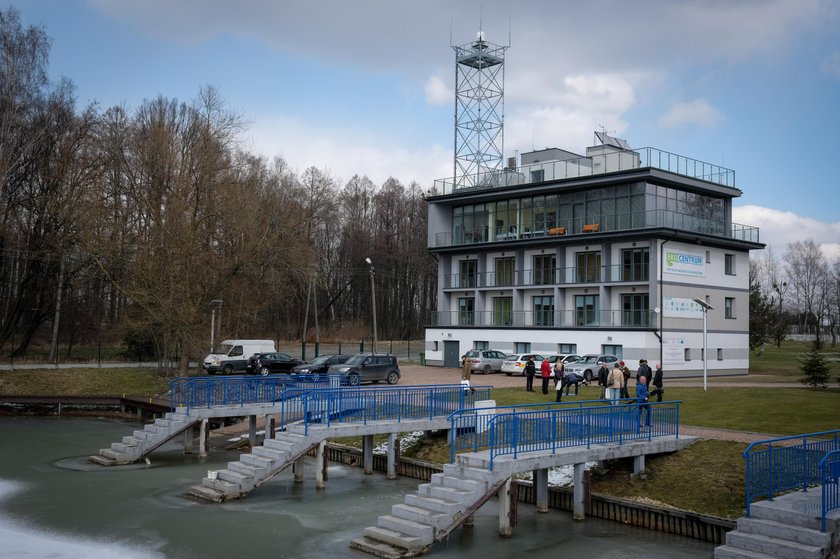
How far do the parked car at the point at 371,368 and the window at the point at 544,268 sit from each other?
44.4 ft

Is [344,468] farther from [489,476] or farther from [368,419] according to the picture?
[489,476]

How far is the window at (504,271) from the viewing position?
176 ft

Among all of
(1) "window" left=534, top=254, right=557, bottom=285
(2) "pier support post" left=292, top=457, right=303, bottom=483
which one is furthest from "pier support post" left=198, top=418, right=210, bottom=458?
(1) "window" left=534, top=254, right=557, bottom=285

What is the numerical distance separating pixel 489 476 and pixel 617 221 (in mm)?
33248

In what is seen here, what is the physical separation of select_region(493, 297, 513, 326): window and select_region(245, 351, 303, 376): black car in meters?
14.3

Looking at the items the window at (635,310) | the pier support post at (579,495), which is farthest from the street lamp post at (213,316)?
the pier support post at (579,495)

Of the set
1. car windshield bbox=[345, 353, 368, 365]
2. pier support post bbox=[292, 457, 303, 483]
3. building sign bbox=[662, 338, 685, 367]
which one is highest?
building sign bbox=[662, 338, 685, 367]

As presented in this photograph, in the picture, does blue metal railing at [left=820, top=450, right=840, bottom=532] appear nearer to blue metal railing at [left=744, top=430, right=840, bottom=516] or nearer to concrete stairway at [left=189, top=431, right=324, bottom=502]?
blue metal railing at [left=744, top=430, right=840, bottom=516]

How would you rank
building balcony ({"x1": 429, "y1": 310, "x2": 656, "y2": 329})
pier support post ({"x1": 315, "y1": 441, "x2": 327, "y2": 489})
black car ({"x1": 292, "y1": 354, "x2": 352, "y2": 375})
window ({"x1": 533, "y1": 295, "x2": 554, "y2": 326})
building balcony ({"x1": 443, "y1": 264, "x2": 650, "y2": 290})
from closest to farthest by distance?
A: pier support post ({"x1": 315, "y1": 441, "x2": 327, "y2": 489}), black car ({"x1": 292, "y1": 354, "x2": 352, "y2": 375}), building balcony ({"x1": 429, "y1": 310, "x2": 656, "y2": 329}), building balcony ({"x1": 443, "y1": 264, "x2": 650, "y2": 290}), window ({"x1": 533, "y1": 295, "x2": 554, "y2": 326})

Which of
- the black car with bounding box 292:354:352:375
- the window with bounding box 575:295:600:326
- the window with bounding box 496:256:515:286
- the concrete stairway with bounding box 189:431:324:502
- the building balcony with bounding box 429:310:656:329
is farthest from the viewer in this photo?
the window with bounding box 496:256:515:286

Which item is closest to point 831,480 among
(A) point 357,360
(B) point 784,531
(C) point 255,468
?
(B) point 784,531

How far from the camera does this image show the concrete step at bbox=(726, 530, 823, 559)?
1332cm

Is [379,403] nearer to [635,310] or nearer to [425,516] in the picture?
[425,516]

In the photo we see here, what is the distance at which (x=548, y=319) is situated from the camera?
5084 centimetres
